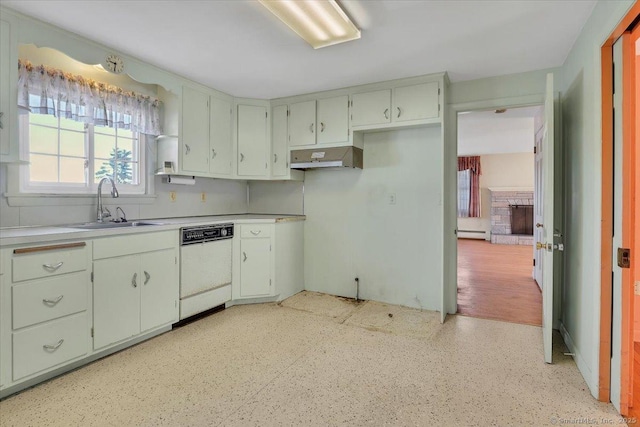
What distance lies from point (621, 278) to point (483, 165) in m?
8.25

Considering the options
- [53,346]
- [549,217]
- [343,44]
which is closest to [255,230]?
[53,346]

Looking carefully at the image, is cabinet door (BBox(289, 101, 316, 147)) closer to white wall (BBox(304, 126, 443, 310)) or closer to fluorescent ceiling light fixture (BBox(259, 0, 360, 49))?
white wall (BBox(304, 126, 443, 310))

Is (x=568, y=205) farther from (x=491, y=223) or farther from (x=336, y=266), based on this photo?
(x=491, y=223)

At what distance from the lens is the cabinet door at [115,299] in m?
2.29

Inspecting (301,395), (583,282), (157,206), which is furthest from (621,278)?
(157,206)

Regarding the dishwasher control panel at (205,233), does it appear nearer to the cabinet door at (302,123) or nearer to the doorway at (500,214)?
the cabinet door at (302,123)

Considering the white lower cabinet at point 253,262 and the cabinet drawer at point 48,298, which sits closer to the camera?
the cabinet drawer at point 48,298

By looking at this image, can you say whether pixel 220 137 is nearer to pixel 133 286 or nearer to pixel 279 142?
pixel 279 142

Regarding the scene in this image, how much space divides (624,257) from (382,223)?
214 cm

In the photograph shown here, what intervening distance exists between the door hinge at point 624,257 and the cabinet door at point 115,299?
123 inches

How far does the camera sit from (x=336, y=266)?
396cm

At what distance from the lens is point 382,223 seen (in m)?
3.69

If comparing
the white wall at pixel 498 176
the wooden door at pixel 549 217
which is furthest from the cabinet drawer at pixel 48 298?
the white wall at pixel 498 176

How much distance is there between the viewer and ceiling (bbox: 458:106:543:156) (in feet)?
16.0
